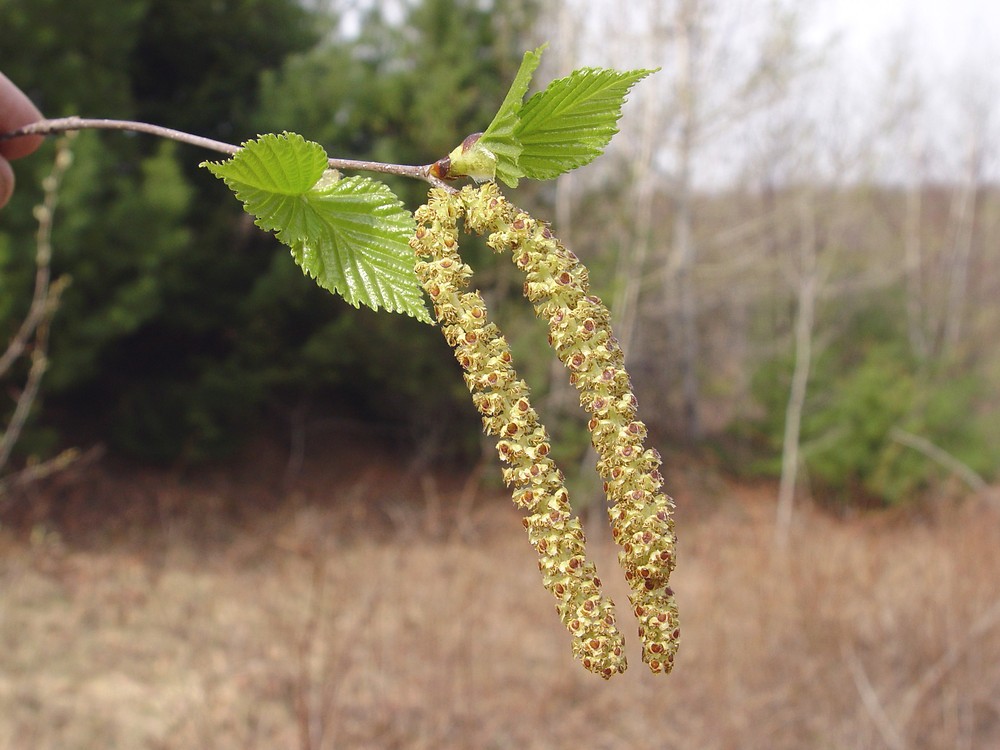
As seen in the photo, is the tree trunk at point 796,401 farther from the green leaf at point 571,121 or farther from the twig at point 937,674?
the green leaf at point 571,121

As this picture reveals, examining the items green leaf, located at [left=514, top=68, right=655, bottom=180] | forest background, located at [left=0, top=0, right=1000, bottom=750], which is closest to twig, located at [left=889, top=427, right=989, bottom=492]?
forest background, located at [left=0, top=0, right=1000, bottom=750]

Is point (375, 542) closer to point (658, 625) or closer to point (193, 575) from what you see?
point (193, 575)

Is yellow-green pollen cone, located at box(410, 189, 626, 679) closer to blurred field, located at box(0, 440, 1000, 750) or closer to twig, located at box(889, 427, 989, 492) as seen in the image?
blurred field, located at box(0, 440, 1000, 750)

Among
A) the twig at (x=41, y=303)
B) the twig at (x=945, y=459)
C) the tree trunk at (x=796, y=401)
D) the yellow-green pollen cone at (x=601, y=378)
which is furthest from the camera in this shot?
the tree trunk at (x=796, y=401)

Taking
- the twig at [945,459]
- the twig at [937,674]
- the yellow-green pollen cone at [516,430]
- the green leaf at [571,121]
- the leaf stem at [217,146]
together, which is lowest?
the twig at [937,674]

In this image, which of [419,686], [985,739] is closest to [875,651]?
[985,739]

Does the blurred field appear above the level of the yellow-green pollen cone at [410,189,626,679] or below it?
below

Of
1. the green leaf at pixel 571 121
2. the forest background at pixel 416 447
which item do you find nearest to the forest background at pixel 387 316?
the forest background at pixel 416 447
